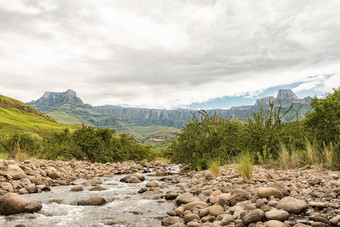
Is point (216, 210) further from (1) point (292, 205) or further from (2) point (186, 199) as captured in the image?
(2) point (186, 199)

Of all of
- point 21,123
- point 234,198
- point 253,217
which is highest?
point 21,123

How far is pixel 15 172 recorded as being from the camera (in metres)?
15.1

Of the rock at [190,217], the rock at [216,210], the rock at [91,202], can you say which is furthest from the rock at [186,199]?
the rock at [91,202]

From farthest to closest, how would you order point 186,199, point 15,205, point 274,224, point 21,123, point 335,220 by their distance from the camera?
point 21,123, point 186,199, point 15,205, point 274,224, point 335,220

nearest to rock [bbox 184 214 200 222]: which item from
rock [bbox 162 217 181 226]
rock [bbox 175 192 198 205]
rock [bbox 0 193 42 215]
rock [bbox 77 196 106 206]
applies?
rock [bbox 162 217 181 226]

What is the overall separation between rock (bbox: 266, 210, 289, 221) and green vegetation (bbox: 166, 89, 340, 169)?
9.01 meters

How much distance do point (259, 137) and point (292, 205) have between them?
13880 mm

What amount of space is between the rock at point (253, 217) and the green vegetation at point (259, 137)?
367 inches

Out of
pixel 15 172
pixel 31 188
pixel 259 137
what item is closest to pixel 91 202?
pixel 31 188

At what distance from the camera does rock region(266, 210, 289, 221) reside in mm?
6488

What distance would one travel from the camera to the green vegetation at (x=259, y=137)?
49.9ft

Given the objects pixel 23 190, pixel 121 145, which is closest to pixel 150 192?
pixel 23 190

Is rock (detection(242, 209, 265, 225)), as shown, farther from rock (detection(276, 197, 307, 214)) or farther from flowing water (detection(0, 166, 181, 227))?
flowing water (detection(0, 166, 181, 227))

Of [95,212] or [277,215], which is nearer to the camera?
[277,215]
